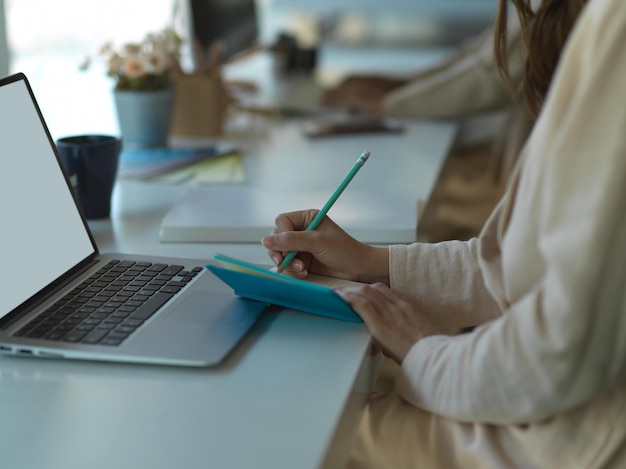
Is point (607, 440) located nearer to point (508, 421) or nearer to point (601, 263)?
point (508, 421)

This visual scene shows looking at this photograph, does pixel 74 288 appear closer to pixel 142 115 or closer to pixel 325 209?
pixel 325 209

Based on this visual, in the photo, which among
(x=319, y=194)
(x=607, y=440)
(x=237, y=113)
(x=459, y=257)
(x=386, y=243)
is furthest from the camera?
(x=237, y=113)

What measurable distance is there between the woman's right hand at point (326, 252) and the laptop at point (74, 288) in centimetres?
9

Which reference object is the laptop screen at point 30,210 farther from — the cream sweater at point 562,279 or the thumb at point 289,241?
the cream sweater at point 562,279

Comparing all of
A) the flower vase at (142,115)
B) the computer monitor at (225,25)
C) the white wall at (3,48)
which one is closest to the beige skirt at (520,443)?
the white wall at (3,48)

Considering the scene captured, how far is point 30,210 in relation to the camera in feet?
3.11

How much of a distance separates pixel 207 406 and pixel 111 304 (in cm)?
23

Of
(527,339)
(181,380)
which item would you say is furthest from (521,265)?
(181,380)

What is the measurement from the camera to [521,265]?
0.72 metres

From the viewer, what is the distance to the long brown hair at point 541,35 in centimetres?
83

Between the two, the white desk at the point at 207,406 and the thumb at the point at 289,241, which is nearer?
the white desk at the point at 207,406

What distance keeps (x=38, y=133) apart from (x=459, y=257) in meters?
0.53

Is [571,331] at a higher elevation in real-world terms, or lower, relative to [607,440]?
higher

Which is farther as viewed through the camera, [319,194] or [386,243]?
[319,194]
